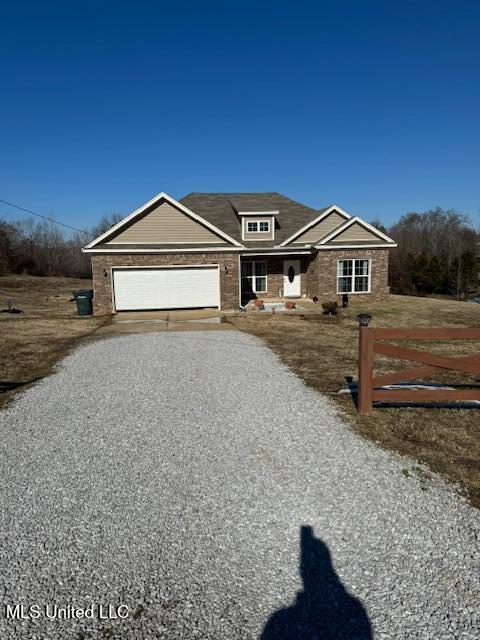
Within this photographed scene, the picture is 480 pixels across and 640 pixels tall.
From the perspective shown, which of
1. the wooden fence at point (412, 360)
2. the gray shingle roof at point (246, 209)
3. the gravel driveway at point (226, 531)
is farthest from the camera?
the gray shingle roof at point (246, 209)

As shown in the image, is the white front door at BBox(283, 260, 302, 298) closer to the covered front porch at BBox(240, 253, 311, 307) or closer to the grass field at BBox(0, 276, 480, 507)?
the covered front porch at BBox(240, 253, 311, 307)

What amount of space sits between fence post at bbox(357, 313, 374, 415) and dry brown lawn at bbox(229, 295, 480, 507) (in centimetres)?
21

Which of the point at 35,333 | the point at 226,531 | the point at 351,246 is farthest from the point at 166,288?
the point at 226,531

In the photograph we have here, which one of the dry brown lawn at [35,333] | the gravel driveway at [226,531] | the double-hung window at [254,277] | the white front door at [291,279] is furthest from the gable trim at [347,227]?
the gravel driveway at [226,531]

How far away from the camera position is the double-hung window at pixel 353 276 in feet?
83.5

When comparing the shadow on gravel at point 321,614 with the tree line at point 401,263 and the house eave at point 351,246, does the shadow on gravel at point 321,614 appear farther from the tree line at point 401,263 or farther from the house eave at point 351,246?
the tree line at point 401,263

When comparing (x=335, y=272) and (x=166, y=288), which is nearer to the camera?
(x=166, y=288)

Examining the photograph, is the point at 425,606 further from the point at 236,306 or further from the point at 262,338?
the point at 236,306

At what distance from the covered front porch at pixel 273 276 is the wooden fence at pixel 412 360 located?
19270 millimetres

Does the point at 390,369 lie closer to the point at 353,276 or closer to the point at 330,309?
the point at 330,309

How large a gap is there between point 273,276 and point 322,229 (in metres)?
4.31

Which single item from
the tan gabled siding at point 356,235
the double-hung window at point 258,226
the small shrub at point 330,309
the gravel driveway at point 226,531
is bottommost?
the gravel driveway at point 226,531

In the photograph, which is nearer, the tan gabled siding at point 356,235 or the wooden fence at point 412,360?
the wooden fence at point 412,360

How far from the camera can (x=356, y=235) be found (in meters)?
25.3
